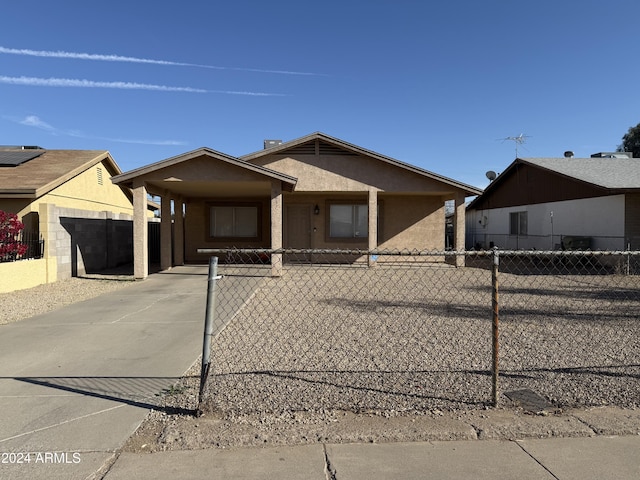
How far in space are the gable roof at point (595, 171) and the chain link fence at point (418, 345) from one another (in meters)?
6.71

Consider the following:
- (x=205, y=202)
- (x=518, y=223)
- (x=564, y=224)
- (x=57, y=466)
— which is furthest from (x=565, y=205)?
(x=57, y=466)

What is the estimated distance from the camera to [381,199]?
18391mm

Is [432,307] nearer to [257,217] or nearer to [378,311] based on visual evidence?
[378,311]

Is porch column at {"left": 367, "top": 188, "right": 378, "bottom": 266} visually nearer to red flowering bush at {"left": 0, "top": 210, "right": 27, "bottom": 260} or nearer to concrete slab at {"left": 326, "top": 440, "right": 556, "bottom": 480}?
red flowering bush at {"left": 0, "top": 210, "right": 27, "bottom": 260}

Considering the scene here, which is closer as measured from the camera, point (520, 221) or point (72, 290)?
point (72, 290)

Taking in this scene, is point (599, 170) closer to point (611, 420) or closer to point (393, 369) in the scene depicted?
point (393, 369)

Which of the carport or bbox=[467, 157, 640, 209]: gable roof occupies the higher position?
bbox=[467, 157, 640, 209]: gable roof

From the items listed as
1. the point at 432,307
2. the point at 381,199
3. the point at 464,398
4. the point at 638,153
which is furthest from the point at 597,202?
the point at 638,153

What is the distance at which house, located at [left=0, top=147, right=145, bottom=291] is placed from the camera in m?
12.3

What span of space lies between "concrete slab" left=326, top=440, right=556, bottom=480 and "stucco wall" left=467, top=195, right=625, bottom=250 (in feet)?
53.9

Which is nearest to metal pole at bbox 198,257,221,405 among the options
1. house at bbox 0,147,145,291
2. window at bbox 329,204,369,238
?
house at bbox 0,147,145,291

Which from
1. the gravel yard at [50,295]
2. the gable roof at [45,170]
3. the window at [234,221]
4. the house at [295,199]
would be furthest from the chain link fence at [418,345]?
the window at [234,221]

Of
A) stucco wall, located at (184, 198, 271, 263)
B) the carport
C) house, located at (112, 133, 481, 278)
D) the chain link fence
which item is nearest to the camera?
the chain link fence

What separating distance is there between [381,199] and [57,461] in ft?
53.3
